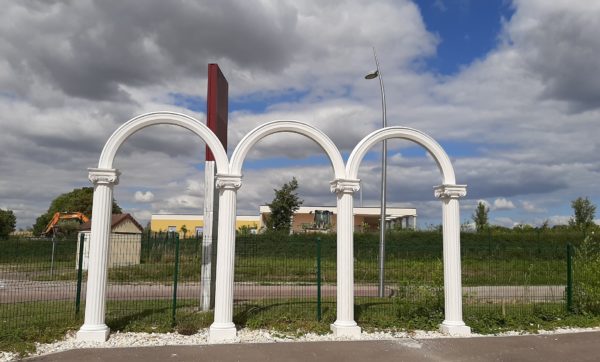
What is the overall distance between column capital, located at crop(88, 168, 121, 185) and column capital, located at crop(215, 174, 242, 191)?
77.7 inches

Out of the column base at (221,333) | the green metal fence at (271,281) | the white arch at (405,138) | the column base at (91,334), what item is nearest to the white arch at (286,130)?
the white arch at (405,138)

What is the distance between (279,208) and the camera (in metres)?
40.6

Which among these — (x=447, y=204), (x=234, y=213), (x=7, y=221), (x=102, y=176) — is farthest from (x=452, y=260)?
(x=7, y=221)

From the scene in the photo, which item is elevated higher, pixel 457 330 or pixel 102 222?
pixel 102 222

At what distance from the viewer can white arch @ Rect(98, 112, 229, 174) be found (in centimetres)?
916

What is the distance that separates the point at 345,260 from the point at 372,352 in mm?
2023

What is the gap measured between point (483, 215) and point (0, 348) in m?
44.2

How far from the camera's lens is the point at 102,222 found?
901cm

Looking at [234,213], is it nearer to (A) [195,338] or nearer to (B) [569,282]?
(A) [195,338]

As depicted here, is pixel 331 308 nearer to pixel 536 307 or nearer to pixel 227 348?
pixel 227 348

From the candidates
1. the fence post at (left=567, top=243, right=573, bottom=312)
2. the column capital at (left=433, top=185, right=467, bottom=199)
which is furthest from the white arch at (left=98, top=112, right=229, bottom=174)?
the fence post at (left=567, top=243, right=573, bottom=312)

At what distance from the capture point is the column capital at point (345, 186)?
9.92 meters

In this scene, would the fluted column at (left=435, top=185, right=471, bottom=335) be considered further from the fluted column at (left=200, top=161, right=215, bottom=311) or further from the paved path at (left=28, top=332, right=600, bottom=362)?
the fluted column at (left=200, top=161, right=215, bottom=311)

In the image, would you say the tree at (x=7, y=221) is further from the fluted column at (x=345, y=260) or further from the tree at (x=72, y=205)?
the fluted column at (x=345, y=260)
